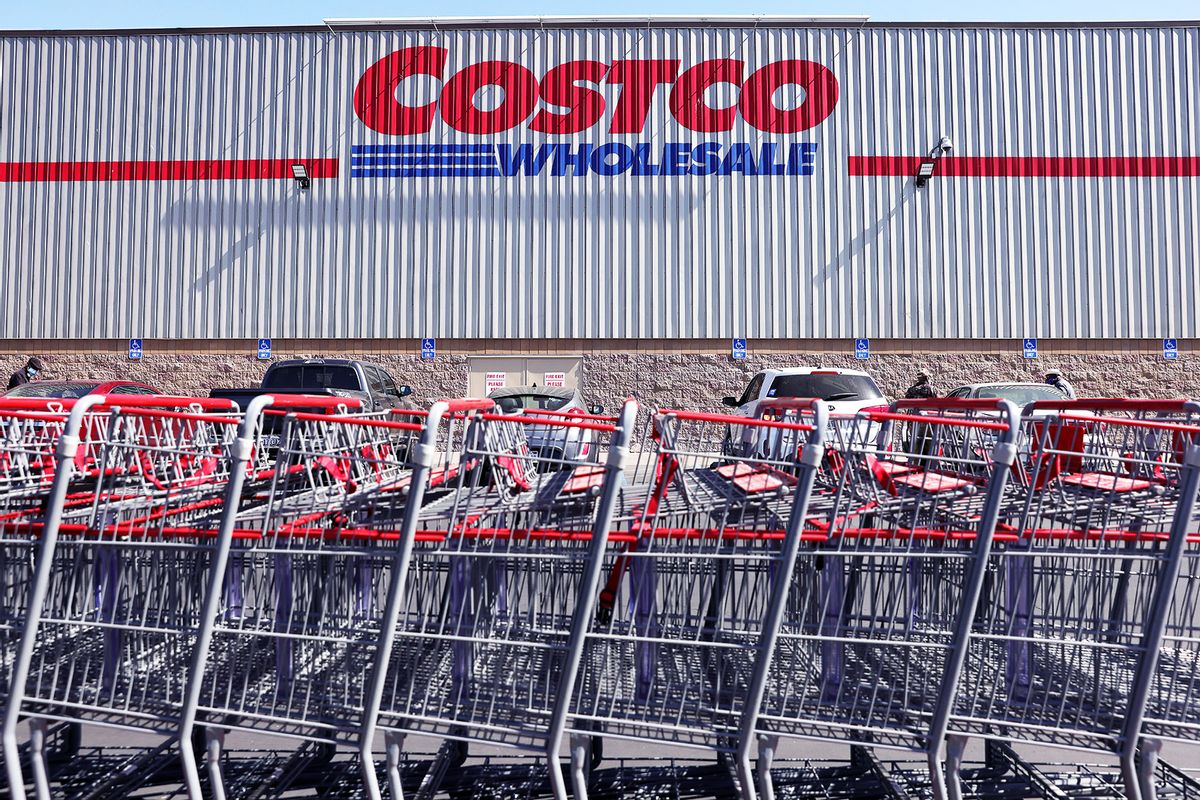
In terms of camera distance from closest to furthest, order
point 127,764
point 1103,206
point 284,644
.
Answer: point 284,644 < point 127,764 < point 1103,206

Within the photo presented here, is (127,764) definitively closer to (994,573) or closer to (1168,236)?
(994,573)

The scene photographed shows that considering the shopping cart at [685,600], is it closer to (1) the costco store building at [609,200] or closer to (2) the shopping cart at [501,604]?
(2) the shopping cart at [501,604]

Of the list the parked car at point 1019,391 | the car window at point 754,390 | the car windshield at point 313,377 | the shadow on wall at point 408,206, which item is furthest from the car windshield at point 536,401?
the shadow on wall at point 408,206

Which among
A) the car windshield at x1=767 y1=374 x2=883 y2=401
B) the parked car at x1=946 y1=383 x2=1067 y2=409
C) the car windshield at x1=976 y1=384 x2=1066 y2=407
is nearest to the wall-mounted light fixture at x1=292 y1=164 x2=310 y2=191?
the car windshield at x1=767 y1=374 x2=883 y2=401

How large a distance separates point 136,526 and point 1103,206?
64.2 ft

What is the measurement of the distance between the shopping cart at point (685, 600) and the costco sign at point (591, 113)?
53.9 ft

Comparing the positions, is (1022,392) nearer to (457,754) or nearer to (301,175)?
(457,754)

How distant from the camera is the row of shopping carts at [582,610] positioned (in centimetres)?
289

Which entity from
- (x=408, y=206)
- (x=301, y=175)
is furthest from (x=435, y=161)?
(x=301, y=175)

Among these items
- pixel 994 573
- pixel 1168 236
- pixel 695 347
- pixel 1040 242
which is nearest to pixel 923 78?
pixel 1040 242

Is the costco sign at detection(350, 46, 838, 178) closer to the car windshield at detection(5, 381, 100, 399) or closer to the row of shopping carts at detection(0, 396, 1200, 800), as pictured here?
the car windshield at detection(5, 381, 100, 399)

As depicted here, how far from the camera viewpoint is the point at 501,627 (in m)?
3.31

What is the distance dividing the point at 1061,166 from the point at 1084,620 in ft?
58.7

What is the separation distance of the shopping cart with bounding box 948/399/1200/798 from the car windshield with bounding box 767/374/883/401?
8345 millimetres
